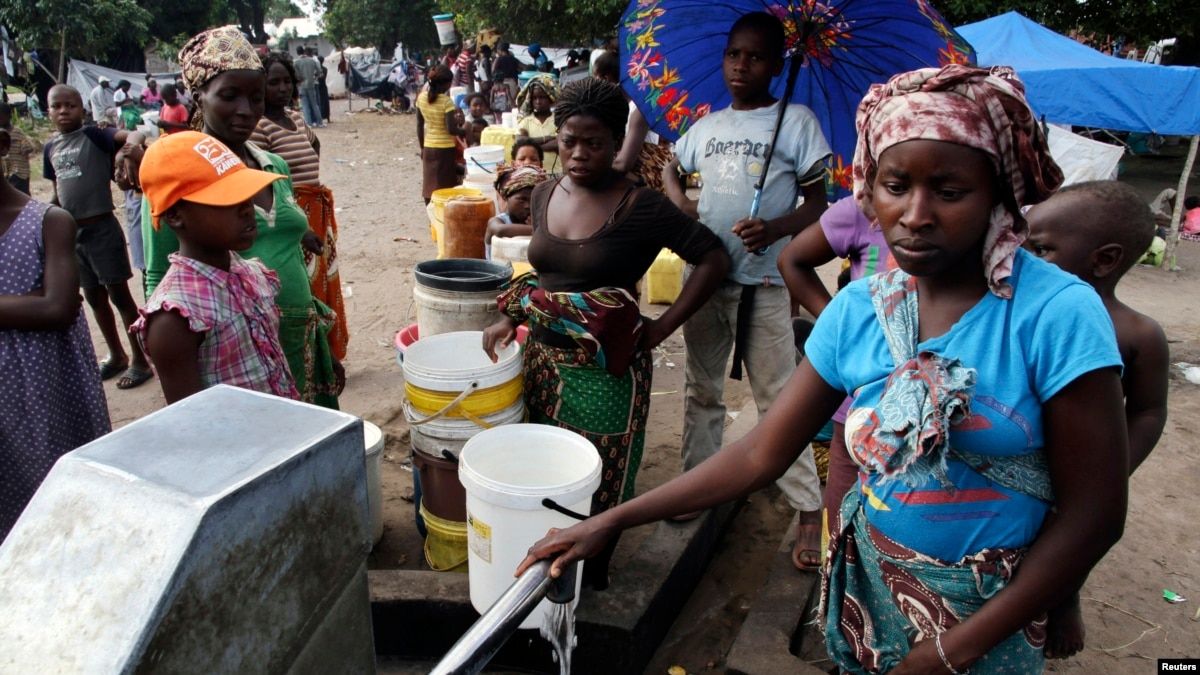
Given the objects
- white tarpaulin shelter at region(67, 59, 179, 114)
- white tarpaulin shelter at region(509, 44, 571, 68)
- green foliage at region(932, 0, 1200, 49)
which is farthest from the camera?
white tarpaulin shelter at region(509, 44, 571, 68)

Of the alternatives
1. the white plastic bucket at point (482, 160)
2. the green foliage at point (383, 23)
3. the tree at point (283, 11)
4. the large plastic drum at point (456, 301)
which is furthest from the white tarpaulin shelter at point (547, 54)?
the tree at point (283, 11)

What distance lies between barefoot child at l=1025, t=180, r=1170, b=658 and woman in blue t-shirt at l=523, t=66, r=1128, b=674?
765 mm

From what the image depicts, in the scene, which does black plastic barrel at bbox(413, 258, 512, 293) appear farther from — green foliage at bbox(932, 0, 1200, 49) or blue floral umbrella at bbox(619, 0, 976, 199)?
green foliage at bbox(932, 0, 1200, 49)

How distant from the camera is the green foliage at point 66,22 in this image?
20.3 m

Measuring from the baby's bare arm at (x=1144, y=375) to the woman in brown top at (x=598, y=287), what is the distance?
1.40 meters

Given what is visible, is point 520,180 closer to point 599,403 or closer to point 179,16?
point 599,403

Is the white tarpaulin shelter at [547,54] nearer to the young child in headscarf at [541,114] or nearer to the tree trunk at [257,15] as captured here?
the young child in headscarf at [541,114]

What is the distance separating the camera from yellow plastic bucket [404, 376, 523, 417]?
2.87 metres

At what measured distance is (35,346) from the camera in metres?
2.40

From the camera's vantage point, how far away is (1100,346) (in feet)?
3.92

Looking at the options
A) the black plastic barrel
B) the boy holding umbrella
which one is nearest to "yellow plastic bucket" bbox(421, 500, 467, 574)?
the boy holding umbrella

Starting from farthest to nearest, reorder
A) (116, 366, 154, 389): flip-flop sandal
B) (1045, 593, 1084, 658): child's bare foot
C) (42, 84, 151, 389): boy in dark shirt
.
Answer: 1. (116, 366, 154, 389): flip-flop sandal
2. (42, 84, 151, 389): boy in dark shirt
3. (1045, 593, 1084, 658): child's bare foot

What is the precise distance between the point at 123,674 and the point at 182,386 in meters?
1.76

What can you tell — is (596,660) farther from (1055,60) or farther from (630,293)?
(1055,60)
